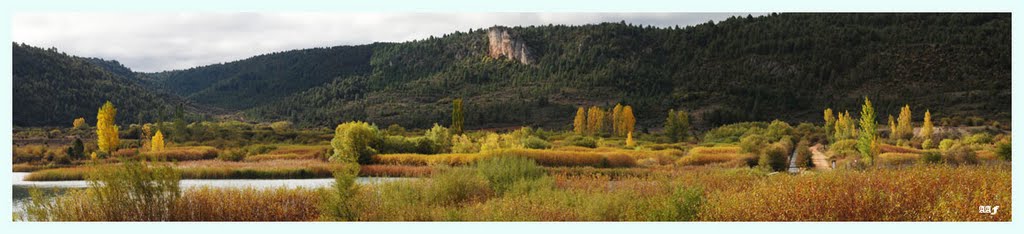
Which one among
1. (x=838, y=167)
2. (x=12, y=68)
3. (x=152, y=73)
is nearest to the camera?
(x=12, y=68)

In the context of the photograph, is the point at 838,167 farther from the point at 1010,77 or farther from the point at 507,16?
the point at 507,16

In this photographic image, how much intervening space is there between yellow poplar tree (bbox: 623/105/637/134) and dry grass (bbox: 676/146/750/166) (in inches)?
36.3

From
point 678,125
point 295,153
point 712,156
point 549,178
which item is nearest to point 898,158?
point 712,156

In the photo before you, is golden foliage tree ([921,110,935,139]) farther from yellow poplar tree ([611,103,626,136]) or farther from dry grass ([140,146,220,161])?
dry grass ([140,146,220,161])

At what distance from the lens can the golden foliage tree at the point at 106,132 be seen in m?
12.6

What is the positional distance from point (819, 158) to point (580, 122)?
381cm

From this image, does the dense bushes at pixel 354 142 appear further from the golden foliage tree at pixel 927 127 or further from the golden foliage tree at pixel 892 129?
the golden foliage tree at pixel 927 127

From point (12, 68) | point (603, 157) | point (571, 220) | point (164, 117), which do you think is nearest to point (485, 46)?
point (603, 157)

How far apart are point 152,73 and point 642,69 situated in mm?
8241

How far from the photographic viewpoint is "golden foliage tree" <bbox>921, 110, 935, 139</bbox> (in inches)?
521

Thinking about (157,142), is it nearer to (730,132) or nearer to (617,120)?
(617,120)

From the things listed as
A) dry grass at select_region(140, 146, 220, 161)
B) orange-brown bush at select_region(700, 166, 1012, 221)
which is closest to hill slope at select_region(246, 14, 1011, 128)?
dry grass at select_region(140, 146, 220, 161)

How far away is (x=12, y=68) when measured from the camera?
12039 millimetres

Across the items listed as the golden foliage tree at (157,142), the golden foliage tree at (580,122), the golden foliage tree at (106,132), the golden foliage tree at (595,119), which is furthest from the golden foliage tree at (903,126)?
the golden foliage tree at (106,132)
